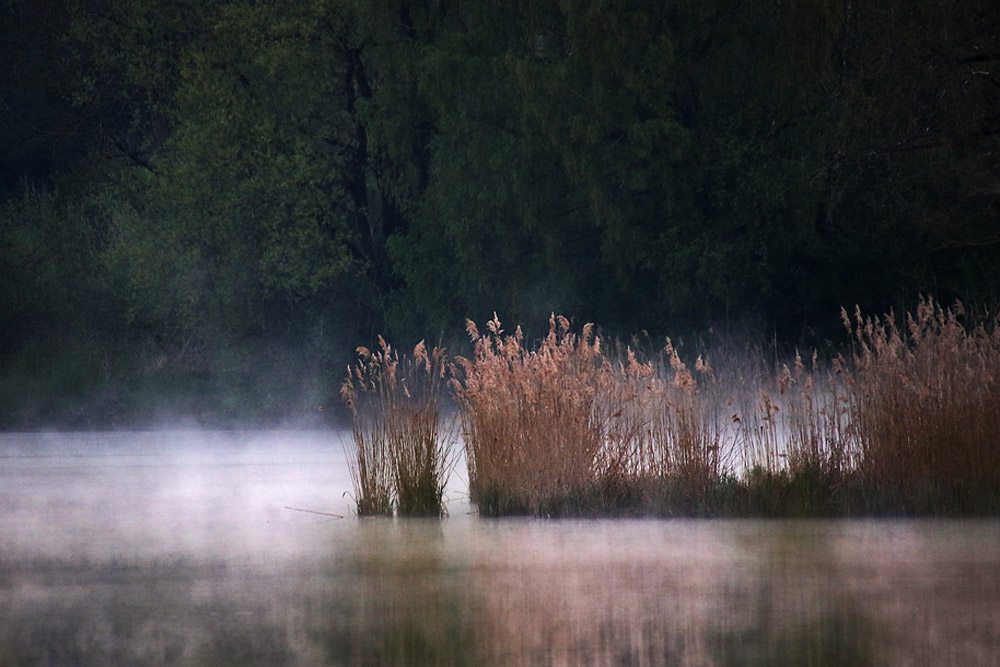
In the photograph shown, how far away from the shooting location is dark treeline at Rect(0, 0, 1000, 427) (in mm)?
18297

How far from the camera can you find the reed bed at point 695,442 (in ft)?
27.2

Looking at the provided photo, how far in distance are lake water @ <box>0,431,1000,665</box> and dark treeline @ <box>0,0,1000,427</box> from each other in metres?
10.4

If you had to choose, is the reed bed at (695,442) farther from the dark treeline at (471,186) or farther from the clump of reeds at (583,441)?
the dark treeline at (471,186)

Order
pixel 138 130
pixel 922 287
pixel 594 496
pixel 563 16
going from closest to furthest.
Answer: pixel 594 496 → pixel 922 287 → pixel 563 16 → pixel 138 130

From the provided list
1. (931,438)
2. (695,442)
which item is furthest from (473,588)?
(931,438)

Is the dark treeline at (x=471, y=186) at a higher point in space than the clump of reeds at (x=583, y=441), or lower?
higher

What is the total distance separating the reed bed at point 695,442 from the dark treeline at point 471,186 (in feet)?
28.5

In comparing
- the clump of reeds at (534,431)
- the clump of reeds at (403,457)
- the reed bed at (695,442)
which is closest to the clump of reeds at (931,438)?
the reed bed at (695,442)

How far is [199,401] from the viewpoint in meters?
21.8

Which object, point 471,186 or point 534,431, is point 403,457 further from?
point 471,186

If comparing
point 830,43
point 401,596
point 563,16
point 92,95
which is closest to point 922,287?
point 830,43

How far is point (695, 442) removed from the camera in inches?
334

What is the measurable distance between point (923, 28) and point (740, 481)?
10.2 metres

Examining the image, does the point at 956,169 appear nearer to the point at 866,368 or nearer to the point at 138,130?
the point at 866,368
